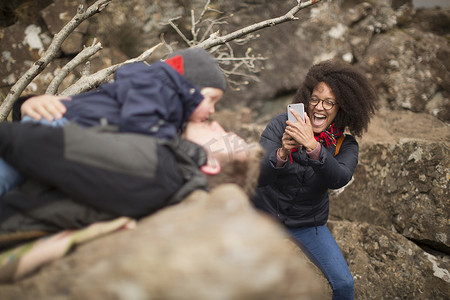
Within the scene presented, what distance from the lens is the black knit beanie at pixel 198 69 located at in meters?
1.34

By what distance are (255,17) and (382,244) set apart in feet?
13.4

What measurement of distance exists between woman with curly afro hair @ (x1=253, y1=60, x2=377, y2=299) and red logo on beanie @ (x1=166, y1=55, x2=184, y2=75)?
986mm

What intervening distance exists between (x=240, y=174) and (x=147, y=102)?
0.52 metres

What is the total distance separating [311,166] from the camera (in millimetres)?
2107

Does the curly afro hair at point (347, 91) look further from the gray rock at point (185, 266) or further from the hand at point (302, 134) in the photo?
the gray rock at point (185, 266)

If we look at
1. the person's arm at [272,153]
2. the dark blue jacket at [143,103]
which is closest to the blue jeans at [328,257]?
the person's arm at [272,153]

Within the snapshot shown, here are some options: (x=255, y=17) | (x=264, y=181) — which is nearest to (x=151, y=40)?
(x=255, y=17)

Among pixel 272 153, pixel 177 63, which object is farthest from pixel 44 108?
pixel 272 153

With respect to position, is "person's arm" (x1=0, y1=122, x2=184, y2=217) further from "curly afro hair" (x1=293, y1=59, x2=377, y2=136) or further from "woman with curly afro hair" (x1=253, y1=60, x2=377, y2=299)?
"curly afro hair" (x1=293, y1=59, x2=377, y2=136)

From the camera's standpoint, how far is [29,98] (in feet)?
4.70

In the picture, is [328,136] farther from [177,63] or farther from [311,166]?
[177,63]

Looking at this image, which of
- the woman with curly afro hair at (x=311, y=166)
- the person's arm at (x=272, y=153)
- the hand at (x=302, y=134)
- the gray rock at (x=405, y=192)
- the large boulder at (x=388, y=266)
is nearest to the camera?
the hand at (x=302, y=134)

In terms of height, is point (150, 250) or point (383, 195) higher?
point (150, 250)

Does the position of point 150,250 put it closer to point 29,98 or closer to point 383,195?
point 29,98
